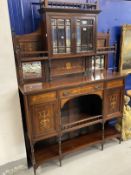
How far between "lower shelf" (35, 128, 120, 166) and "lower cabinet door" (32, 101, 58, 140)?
0.34 m

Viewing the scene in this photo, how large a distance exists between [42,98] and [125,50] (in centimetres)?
166

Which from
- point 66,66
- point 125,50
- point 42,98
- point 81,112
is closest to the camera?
point 42,98

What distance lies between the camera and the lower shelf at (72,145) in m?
Answer: 2.07

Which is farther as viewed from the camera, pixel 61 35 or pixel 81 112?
pixel 81 112

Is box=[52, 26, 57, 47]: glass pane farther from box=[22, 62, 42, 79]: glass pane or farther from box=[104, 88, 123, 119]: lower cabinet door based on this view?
box=[104, 88, 123, 119]: lower cabinet door

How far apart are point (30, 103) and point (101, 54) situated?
4.25 ft

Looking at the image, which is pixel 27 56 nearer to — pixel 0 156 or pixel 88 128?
pixel 0 156

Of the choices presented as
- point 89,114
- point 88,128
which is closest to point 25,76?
point 89,114

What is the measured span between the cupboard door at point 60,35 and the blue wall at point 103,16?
0.89 ft

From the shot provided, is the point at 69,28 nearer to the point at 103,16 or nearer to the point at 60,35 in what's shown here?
the point at 60,35

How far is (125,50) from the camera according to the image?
2660mm

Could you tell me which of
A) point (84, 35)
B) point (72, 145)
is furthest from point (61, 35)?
point (72, 145)

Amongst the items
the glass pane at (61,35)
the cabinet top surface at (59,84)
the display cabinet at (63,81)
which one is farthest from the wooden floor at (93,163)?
the glass pane at (61,35)

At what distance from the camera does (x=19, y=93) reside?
1.88 meters
